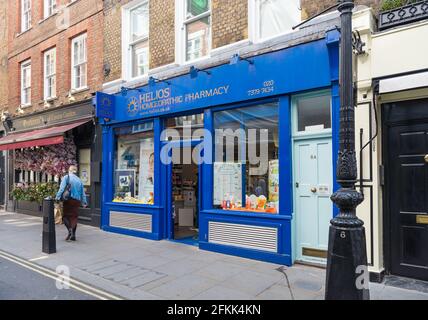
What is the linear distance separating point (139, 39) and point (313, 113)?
5.70 metres

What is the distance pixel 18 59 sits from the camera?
48.1 ft

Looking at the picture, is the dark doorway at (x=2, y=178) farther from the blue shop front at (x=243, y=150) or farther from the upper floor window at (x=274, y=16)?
the upper floor window at (x=274, y=16)

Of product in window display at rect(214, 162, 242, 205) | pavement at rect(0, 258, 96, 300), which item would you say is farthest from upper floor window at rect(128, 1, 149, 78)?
pavement at rect(0, 258, 96, 300)

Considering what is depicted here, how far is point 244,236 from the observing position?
21.9 feet

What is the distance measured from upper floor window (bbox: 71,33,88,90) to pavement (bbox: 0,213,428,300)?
5.70 m

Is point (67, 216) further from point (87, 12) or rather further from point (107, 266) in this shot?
Result: point (87, 12)

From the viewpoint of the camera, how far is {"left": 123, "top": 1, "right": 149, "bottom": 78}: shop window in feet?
31.1

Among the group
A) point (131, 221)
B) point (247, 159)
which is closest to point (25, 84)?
point (131, 221)

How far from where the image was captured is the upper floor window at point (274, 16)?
21.9 feet

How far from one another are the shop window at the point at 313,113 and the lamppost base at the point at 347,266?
296cm

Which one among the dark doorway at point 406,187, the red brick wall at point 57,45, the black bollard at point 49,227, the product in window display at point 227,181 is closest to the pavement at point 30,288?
the black bollard at point 49,227

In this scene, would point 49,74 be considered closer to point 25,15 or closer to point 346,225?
point 25,15

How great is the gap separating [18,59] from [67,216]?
9.80 meters
